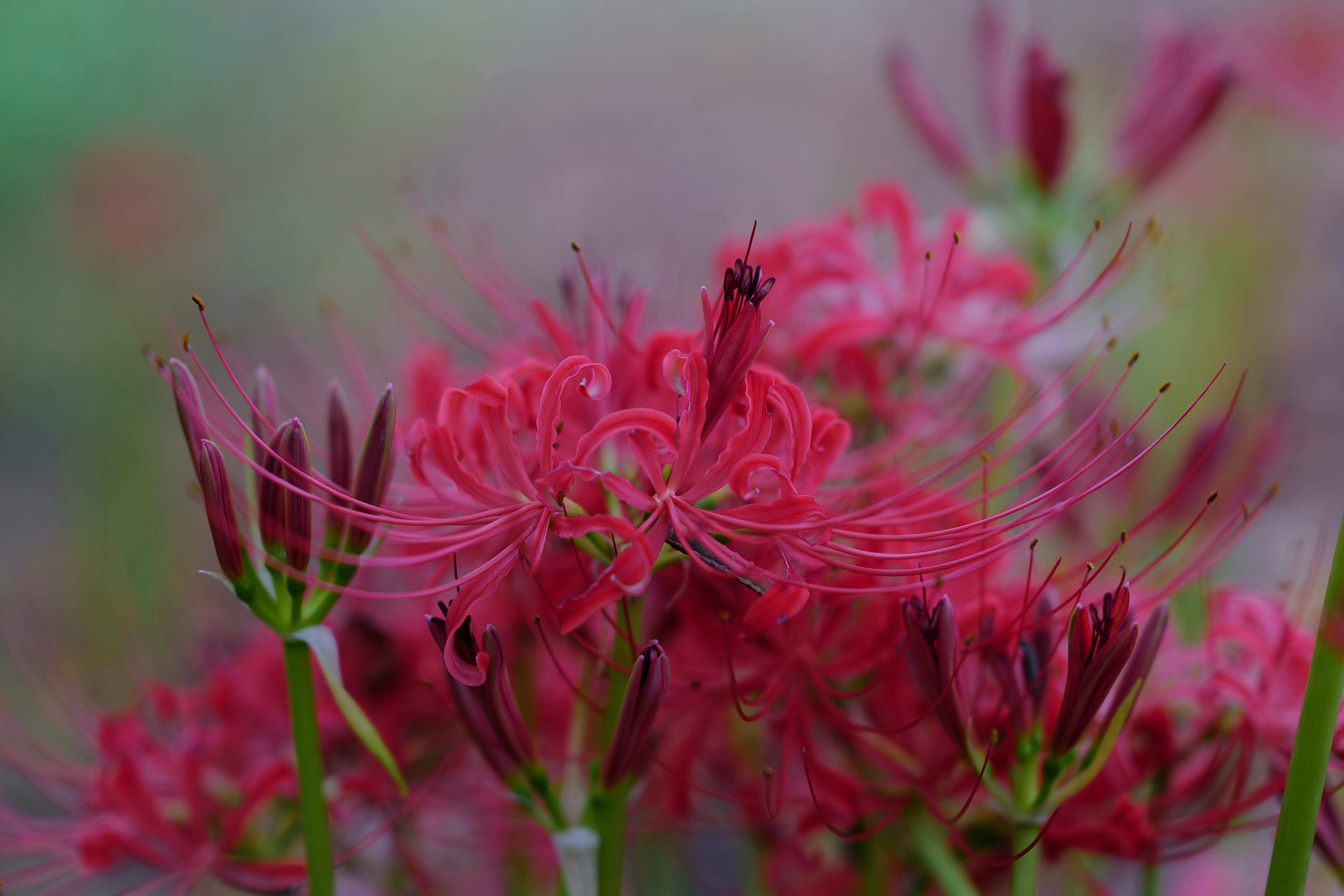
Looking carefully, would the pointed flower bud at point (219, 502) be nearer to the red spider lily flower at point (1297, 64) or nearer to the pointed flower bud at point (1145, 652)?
the pointed flower bud at point (1145, 652)

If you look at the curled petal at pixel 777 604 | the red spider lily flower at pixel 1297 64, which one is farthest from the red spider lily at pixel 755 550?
the red spider lily flower at pixel 1297 64

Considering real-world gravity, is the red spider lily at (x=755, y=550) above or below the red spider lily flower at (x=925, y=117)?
below

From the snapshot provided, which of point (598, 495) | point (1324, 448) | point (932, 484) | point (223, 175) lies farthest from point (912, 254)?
point (223, 175)

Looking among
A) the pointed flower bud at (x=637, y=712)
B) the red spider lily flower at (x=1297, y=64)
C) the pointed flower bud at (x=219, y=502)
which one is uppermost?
the red spider lily flower at (x=1297, y=64)

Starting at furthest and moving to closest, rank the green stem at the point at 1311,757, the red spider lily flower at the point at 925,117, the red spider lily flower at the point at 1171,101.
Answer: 1. the red spider lily flower at the point at 925,117
2. the red spider lily flower at the point at 1171,101
3. the green stem at the point at 1311,757

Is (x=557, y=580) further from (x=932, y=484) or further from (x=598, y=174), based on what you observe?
(x=598, y=174)

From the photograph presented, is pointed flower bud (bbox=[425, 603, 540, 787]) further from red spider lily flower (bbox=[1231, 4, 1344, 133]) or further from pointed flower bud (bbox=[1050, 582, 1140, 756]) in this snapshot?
red spider lily flower (bbox=[1231, 4, 1344, 133])

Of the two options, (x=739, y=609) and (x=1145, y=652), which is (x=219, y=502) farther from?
(x=1145, y=652)
